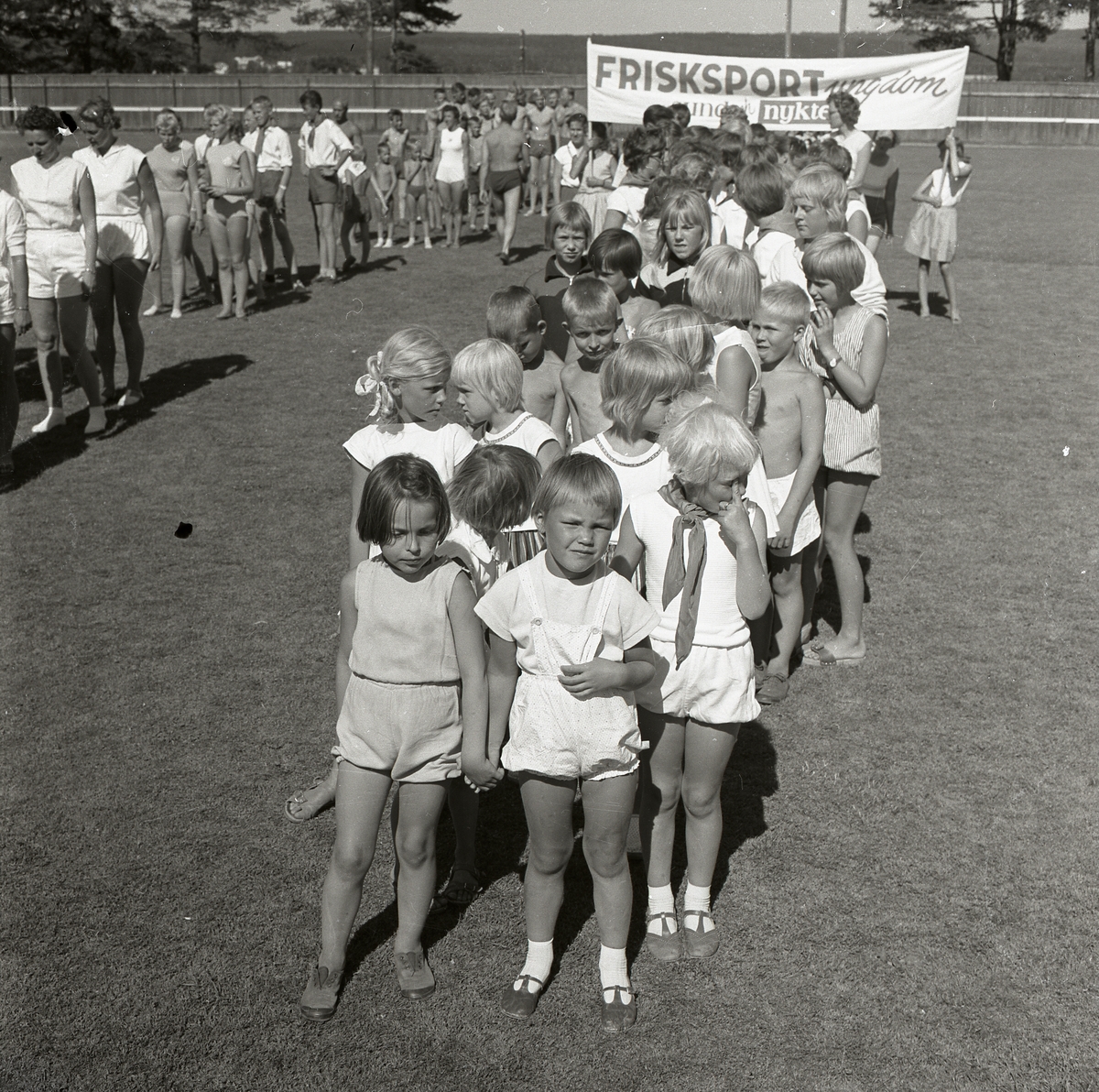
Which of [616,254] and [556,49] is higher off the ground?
[556,49]

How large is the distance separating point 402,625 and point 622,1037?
134 cm

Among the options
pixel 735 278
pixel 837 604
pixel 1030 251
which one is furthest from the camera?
pixel 1030 251

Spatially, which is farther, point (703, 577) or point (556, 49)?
point (556, 49)

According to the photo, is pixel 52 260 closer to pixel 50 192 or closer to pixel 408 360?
pixel 50 192

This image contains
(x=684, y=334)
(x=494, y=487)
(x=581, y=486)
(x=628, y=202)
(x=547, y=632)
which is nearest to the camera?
(x=581, y=486)

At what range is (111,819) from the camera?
15.3 feet

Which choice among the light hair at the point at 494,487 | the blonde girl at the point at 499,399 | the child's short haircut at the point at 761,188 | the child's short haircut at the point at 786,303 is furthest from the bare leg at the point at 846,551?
the light hair at the point at 494,487

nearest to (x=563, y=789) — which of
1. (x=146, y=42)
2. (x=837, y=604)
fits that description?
(x=837, y=604)

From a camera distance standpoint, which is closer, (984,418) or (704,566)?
(704,566)

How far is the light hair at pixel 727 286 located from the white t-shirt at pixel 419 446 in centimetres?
134

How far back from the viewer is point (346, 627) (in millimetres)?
3697

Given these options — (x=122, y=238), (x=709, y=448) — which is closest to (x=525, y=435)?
(x=709, y=448)

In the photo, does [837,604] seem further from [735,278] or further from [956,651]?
[735,278]

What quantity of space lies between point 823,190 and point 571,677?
13.5ft
